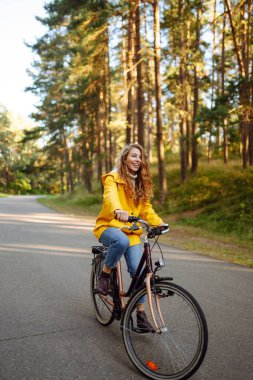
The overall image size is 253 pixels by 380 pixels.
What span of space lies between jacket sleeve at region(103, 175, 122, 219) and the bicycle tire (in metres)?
0.94

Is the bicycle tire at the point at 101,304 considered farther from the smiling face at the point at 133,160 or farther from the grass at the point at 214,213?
the grass at the point at 214,213

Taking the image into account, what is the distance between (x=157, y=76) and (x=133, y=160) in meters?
15.8

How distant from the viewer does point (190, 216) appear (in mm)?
16594

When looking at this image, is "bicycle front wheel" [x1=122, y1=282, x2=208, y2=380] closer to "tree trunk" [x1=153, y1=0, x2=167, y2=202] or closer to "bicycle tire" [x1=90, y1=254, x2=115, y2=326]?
"bicycle tire" [x1=90, y1=254, x2=115, y2=326]

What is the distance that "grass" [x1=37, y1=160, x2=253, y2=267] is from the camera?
406 inches

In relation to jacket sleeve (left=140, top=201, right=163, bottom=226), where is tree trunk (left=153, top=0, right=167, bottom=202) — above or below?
above

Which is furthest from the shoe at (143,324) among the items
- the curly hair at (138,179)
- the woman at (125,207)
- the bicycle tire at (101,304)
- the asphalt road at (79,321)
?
the curly hair at (138,179)

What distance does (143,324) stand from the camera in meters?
3.57

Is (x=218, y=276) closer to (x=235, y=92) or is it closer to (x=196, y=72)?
(x=235, y=92)

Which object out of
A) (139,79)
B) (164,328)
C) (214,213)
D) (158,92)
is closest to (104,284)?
(164,328)

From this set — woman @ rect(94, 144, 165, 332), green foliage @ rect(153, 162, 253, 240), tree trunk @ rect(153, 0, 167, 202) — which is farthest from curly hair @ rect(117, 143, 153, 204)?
tree trunk @ rect(153, 0, 167, 202)

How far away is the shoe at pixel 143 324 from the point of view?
3480mm

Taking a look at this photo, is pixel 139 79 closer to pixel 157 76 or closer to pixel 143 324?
pixel 157 76

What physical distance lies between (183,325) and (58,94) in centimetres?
A: 3894
